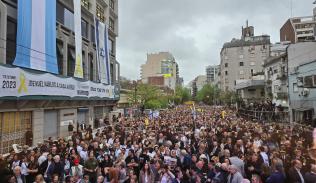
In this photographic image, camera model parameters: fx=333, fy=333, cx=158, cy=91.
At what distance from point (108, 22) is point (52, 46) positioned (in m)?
22.7

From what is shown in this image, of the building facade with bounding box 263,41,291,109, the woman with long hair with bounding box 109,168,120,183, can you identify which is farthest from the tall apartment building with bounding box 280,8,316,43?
the woman with long hair with bounding box 109,168,120,183

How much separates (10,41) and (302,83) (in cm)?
2607

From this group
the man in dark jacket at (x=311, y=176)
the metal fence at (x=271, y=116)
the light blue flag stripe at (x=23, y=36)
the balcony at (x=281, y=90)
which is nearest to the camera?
the man in dark jacket at (x=311, y=176)

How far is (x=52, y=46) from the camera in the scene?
A: 70.7ft

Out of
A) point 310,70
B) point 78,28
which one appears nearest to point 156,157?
point 78,28

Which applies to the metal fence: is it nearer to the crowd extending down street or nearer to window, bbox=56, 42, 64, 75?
window, bbox=56, 42, 64, 75

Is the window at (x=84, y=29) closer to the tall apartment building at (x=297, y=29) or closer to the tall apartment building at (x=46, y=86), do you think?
the tall apartment building at (x=46, y=86)

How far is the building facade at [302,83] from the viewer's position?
30.7 m

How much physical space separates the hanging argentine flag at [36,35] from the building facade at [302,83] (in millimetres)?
21468

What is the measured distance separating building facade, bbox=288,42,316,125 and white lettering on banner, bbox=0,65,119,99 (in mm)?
19389

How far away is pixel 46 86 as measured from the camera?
19.9 m

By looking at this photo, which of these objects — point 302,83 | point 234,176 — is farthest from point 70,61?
point 234,176

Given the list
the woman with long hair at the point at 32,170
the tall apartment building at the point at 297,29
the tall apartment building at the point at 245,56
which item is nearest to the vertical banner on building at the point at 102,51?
the woman with long hair at the point at 32,170

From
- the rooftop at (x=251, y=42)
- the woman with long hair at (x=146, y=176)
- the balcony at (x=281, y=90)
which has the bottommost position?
the woman with long hair at (x=146, y=176)
